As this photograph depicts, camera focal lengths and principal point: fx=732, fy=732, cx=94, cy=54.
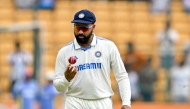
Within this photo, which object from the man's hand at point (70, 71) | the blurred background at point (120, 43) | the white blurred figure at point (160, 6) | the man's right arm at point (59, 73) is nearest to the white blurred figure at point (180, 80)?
the blurred background at point (120, 43)

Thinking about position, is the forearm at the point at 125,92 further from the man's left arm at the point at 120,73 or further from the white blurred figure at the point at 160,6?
the white blurred figure at the point at 160,6

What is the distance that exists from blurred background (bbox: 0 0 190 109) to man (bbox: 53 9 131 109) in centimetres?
844

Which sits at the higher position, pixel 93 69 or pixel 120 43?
pixel 93 69

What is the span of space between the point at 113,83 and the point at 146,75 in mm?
1428

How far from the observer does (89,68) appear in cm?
783

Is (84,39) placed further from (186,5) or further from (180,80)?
(186,5)

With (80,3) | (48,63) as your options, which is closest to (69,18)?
(80,3)

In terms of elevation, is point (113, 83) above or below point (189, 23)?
below

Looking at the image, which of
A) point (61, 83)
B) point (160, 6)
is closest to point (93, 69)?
point (61, 83)

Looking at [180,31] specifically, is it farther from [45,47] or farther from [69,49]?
[69,49]

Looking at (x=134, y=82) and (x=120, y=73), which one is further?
(x=134, y=82)

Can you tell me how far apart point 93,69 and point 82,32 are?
16.5 inches

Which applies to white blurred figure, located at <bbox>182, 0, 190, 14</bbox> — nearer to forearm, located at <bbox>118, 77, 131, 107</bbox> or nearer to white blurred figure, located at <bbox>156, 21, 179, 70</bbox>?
Result: white blurred figure, located at <bbox>156, 21, 179, 70</bbox>

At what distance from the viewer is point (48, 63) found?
19.8m
